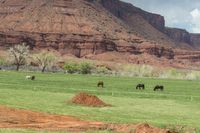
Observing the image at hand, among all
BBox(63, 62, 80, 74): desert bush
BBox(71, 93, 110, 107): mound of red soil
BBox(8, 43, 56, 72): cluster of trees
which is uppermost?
BBox(8, 43, 56, 72): cluster of trees

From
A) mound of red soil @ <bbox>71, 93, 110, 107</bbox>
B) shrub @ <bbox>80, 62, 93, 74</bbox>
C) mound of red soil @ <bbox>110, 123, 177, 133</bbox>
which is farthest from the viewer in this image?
shrub @ <bbox>80, 62, 93, 74</bbox>

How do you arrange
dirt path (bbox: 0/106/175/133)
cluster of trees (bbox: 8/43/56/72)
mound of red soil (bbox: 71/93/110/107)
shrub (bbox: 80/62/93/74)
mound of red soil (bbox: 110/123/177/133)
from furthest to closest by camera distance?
shrub (bbox: 80/62/93/74), cluster of trees (bbox: 8/43/56/72), mound of red soil (bbox: 71/93/110/107), dirt path (bbox: 0/106/175/133), mound of red soil (bbox: 110/123/177/133)

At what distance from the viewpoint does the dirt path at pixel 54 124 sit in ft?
83.2

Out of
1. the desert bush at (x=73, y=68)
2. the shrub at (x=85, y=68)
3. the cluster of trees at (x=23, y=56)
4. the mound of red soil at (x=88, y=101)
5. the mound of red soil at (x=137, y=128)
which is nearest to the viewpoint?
the mound of red soil at (x=137, y=128)

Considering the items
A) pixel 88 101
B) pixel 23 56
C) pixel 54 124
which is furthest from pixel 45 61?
pixel 54 124

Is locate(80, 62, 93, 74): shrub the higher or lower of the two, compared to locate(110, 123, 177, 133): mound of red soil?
lower

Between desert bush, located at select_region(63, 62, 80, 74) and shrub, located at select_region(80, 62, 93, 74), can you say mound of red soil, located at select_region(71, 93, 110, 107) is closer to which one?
shrub, located at select_region(80, 62, 93, 74)

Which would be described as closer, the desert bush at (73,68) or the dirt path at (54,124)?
the dirt path at (54,124)

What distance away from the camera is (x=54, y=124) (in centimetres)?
2736

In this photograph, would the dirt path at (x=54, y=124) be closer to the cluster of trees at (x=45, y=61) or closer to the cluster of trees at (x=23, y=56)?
the cluster of trees at (x=23, y=56)


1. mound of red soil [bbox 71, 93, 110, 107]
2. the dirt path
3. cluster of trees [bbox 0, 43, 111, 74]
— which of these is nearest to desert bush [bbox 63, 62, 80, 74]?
cluster of trees [bbox 0, 43, 111, 74]

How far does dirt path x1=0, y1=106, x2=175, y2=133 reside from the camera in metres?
25.3

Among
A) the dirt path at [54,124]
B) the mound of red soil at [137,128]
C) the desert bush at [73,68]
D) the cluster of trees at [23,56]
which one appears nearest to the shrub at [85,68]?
the desert bush at [73,68]

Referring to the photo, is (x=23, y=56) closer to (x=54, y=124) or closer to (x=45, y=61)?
(x=45, y=61)
